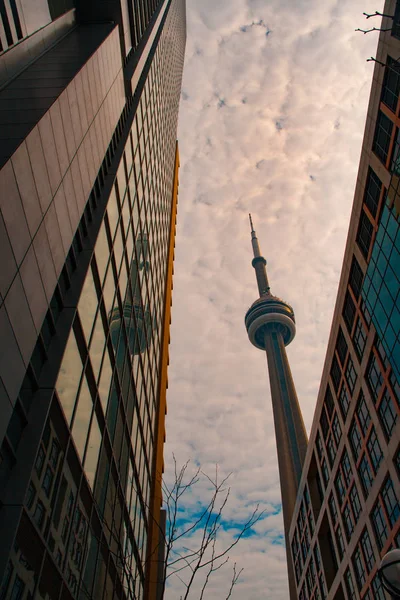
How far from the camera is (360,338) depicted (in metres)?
36.7

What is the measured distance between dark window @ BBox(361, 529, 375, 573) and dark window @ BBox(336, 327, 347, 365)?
519 inches

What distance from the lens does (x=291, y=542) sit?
63906 millimetres

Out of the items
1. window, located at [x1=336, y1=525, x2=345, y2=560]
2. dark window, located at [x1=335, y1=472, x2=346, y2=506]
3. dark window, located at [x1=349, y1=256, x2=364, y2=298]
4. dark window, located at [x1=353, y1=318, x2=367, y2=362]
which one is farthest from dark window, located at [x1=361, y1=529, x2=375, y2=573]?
dark window, located at [x1=349, y1=256, x2=364, y2=298]

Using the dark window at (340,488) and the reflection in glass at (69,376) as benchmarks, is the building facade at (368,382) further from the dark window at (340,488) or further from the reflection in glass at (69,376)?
the reflection in glass at (69,376)

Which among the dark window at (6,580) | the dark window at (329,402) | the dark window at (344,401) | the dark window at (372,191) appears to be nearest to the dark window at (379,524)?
the dark window at (344,401)

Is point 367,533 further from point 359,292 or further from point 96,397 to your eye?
point 96,397

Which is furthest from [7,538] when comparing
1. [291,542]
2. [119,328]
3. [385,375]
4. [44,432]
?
[291,542]

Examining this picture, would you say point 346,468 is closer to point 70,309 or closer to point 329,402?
point 329,402

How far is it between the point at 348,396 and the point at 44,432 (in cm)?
3110

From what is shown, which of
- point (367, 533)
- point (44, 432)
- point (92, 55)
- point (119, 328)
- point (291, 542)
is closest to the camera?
point (44, 432)

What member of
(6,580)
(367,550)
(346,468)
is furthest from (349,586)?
(6,580)

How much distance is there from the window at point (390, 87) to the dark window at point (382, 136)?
2.90ft

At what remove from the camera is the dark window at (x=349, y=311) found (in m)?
38.2

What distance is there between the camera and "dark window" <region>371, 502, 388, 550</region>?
105 ft
